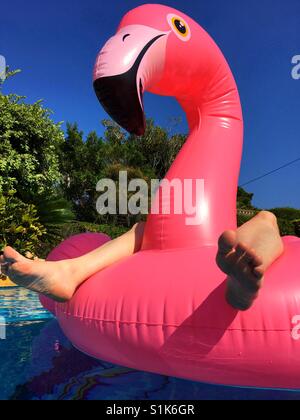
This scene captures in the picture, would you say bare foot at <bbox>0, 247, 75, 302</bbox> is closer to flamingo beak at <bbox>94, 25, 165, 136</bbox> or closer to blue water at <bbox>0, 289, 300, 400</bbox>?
blue water at <bbox>0, 289, 300, 400</bbox>

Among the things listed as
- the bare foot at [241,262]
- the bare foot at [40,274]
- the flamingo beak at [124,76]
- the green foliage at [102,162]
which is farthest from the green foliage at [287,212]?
the bare foot at [241,262]

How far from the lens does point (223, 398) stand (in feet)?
7.11

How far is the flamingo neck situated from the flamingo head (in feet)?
0.50

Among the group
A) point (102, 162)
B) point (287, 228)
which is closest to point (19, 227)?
point (287, 228)

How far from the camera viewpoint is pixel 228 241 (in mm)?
1546

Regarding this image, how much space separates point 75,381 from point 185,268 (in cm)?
95

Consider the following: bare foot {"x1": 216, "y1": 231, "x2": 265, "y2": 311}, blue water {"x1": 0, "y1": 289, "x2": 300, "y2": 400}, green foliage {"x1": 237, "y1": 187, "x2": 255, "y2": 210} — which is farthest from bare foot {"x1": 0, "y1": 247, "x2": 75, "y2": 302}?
green foliage {"x1": 237, "y1": 187, "x2": 255, "y2": 210}

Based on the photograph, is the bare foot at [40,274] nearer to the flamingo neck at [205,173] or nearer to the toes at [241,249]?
the flamingo neck at [205,173]

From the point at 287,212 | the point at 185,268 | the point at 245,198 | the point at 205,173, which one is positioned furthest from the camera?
the point at 245,198

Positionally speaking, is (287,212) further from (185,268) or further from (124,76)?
(185,268)

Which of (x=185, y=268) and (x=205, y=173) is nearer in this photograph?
(x=185, y=268)

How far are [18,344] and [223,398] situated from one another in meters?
1.93

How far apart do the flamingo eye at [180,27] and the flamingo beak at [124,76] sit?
0.60 ft
